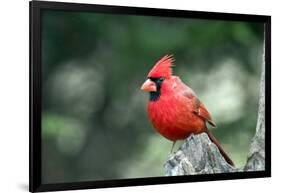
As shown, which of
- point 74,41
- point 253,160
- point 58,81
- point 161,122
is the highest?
point 74,41

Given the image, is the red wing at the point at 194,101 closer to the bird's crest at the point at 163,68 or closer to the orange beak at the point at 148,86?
the bird's crest at the point at 163,68

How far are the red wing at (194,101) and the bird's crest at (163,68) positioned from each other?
2.7 inches

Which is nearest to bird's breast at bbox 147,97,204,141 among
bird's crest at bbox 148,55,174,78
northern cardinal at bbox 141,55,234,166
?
northern cardinal at bbox 141,55,234,166

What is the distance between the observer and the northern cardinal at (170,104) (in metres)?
3.93

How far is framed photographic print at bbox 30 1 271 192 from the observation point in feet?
12.0

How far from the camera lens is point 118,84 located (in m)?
3.84

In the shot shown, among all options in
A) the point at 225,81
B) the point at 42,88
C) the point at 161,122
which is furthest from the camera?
the point at 225,81

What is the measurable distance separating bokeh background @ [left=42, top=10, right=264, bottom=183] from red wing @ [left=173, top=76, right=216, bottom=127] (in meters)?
0.04

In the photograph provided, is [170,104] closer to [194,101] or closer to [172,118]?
[172,118]

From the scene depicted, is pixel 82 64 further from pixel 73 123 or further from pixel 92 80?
pixel 73 123

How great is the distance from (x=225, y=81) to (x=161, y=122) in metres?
0.61

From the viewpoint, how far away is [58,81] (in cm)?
368

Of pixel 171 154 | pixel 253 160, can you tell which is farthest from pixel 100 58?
pixel 253 160

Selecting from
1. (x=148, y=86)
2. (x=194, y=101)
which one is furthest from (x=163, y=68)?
(x=194, y=101)
